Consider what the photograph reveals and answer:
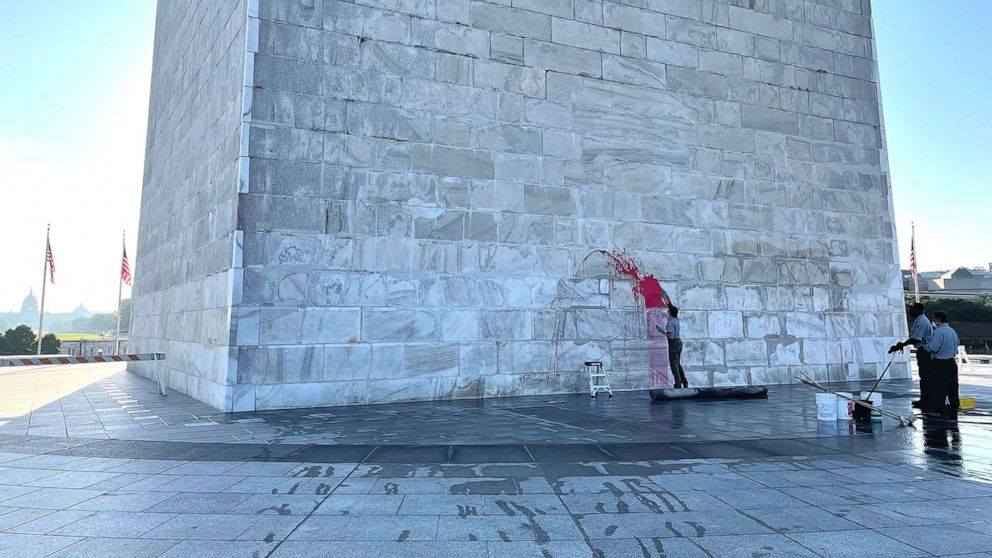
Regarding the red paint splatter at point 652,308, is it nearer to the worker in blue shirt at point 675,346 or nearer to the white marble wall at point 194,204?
the worker in blue shirt at point 675,346

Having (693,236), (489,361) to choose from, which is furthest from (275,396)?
(693,236)

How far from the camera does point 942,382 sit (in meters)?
9.98

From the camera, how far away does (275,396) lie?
438 inches

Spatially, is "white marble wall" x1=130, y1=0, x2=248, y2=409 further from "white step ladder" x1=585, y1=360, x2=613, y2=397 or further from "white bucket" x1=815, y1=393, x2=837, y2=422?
"white bucket" x1=815, y1=393, x2=837, y2=422

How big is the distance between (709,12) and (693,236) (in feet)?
20.7

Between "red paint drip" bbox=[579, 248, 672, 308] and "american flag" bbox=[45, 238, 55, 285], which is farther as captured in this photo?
"american flag" bbox=[45, 238, 55, 285]

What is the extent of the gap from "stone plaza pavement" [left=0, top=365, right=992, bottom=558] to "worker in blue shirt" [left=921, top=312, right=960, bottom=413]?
1.62 ft

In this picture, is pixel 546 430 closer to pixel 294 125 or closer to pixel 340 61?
pixel 294 125

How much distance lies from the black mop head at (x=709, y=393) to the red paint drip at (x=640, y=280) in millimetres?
2498

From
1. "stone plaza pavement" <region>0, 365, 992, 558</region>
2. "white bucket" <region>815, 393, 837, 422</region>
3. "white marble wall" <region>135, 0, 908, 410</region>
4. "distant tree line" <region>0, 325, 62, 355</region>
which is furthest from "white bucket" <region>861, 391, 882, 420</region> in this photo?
"distant tree line" <region>0, 325, 62, 355</region>

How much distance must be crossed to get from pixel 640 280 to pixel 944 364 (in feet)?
20.5

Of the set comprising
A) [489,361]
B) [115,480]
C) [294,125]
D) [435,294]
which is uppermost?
[294,125]

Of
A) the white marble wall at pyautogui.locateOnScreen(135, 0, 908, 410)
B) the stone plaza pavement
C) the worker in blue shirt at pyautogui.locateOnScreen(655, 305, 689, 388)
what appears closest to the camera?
the stone plaza pavement

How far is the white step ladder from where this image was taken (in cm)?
1306
